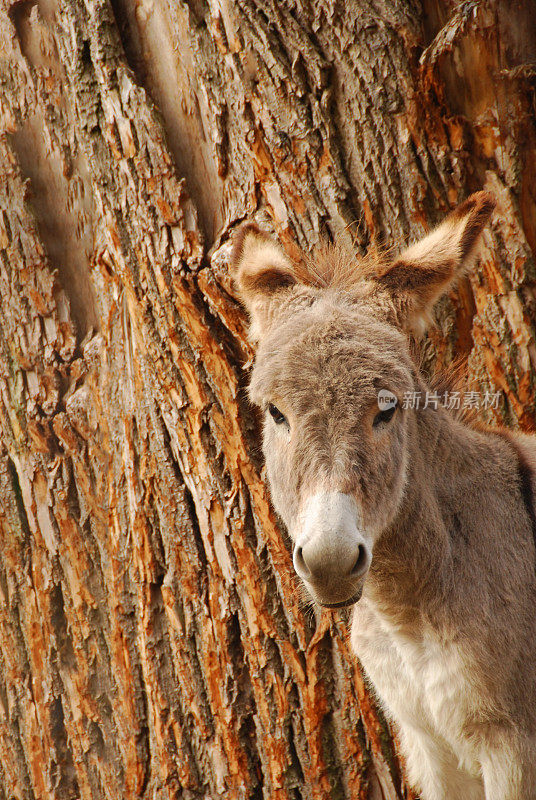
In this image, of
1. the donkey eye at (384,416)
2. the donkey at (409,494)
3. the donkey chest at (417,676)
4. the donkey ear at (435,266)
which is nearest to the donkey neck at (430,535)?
the donkey at (409,494)

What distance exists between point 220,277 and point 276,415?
1.09 m

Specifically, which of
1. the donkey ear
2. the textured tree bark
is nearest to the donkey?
the donkey ear

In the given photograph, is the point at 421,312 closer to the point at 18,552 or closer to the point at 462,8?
the point at 462,8

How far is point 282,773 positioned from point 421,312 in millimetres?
2455

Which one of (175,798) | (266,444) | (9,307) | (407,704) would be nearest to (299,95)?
(266,444)

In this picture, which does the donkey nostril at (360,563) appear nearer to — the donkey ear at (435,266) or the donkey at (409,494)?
the donkey at (409,494)

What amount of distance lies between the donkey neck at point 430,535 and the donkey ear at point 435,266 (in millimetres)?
420

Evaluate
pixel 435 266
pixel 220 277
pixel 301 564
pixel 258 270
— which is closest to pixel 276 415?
pixel 301 564

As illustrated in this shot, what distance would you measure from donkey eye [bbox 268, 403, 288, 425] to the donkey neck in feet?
1.66

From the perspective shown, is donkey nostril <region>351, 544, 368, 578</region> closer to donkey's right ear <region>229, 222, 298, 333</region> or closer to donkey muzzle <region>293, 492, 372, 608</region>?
donkey muzzle <region>293, 492, 372, 608</region>

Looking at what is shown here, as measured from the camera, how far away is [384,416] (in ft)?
7.68

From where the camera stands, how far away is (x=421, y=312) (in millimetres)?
2631

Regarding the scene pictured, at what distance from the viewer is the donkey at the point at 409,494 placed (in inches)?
88.4

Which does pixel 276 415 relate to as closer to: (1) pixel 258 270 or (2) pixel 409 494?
(2) pixel 409 494
